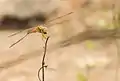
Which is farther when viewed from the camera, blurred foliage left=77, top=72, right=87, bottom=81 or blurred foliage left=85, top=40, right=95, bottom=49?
blurred foliage left=85, top=40, right=95, bottom=49

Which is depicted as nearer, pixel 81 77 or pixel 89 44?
pixel 81 77

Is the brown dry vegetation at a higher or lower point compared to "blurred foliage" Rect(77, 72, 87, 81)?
higher

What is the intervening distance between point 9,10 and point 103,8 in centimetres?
31

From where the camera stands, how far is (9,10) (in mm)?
1103

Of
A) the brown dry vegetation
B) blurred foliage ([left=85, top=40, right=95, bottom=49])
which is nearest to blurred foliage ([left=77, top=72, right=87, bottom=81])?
the brown dry vegetation

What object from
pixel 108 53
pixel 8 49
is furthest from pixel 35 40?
pixel 108 53

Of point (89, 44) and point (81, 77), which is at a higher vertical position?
point (89, 44)

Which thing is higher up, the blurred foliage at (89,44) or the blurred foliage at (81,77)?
the blurred foliage at (89,44)

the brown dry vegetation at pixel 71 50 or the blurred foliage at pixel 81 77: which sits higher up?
the brown dry vegetation at pixel 71 50

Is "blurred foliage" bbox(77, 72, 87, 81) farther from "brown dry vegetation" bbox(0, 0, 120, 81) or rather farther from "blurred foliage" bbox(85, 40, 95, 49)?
"blurred foliage" bbox(85, 40, 95, 49)

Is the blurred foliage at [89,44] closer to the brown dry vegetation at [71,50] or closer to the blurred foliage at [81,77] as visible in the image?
the brown dry vegetation at [71,50]

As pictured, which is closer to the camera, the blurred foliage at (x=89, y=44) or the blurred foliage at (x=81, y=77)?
the blurred foliage at (x=81, y=77)

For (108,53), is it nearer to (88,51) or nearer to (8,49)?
(88,51)

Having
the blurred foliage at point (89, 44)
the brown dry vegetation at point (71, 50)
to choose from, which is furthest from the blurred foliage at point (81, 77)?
the blurred foliage at point (89, 44)
